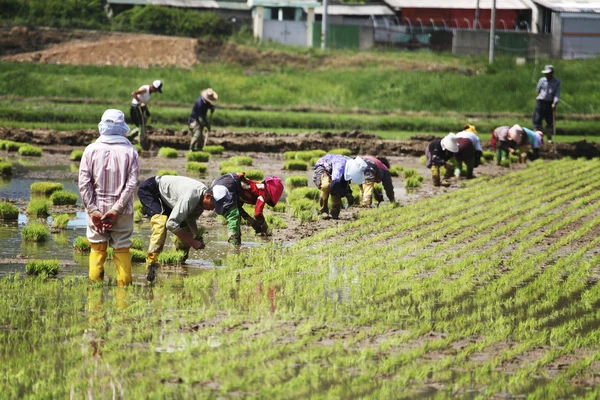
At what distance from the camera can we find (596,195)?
17422 mm

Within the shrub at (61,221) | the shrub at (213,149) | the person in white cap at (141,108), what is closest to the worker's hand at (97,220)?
the shrub at (61,221)

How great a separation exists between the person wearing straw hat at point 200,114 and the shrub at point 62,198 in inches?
324

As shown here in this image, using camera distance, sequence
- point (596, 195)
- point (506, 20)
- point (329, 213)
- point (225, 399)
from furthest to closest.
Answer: point (506, 20) < point (596, 195) < point (329, 213) < point (225, 399)

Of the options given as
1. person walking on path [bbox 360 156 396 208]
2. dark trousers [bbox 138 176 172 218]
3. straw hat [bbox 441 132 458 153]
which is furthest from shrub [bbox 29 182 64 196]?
straw hat [bbox 441 132 458 153]

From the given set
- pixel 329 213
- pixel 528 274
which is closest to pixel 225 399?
pixel 528 274

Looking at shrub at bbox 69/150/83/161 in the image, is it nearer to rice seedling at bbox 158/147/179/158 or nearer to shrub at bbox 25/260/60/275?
rice seedling at bbox 158/147/179/158

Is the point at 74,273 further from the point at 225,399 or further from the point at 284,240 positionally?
the point at 225,399

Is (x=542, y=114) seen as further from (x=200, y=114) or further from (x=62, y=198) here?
(x=62, y=198)

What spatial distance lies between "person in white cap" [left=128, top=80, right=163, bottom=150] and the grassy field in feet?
35.6

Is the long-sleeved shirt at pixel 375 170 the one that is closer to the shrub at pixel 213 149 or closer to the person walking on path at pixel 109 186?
the person walking on path at pixel 109 186

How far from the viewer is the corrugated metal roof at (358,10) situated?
188 ft

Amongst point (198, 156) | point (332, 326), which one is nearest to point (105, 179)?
point (332, 326)

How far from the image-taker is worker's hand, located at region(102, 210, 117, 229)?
355 inches

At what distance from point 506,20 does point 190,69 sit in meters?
21.3
